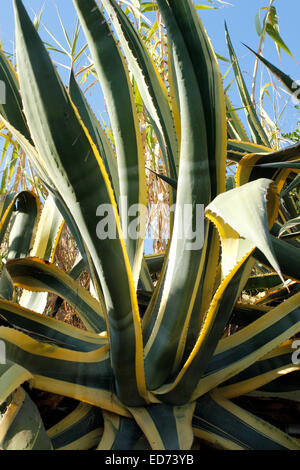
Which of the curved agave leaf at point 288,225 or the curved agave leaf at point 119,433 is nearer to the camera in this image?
the curved agave leaf at point 119,433

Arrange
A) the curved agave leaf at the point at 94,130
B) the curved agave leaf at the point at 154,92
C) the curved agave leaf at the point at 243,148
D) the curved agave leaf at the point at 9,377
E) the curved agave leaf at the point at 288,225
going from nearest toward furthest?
the curved agave leaf at the point at 9,377, the curved agave leaf at the point at 288,225, the curved agave leaf at the point at 154,92, the curved agave leaf at the point at 94,130, the curved agave leaf at the point at 243,148

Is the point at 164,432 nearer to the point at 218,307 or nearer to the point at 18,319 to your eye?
the point at 218,307

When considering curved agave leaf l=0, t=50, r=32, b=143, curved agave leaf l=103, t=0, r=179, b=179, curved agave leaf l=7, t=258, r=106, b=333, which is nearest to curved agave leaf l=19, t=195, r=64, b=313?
curved agave leaf l=7, t=258, r=106, b=333

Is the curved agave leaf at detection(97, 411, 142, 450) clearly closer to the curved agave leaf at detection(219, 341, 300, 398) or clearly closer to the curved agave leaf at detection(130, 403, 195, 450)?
the curved agave leaf at detection(130, 403, 195, 450)

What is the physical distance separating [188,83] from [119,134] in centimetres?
15

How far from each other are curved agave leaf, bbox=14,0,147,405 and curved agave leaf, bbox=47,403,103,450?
7cm

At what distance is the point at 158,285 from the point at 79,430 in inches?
9.9

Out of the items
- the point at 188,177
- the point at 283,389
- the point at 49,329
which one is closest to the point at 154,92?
the point at 188,177

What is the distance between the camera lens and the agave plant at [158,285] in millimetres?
612

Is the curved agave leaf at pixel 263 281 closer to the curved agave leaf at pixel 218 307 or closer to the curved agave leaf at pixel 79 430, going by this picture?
the curved agave leaf at pixel 218 307

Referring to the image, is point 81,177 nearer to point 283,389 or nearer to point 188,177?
point 188,177

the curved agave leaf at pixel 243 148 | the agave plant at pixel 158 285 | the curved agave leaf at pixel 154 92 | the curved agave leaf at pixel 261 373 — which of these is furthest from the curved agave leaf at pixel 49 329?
the curved agave leaf at pixel 243 148

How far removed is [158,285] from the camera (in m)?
0.83
